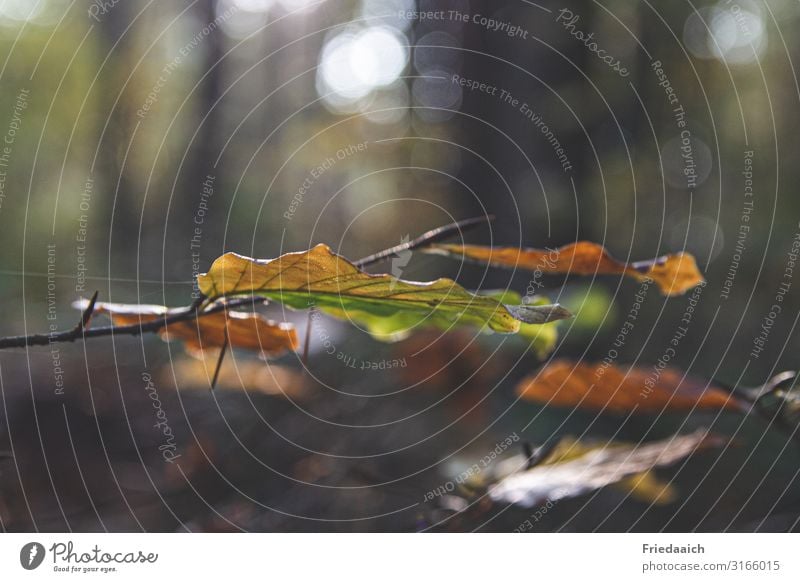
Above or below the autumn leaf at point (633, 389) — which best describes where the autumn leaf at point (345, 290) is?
above

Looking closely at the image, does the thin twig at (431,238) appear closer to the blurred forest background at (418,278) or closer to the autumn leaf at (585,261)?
the autumn leaf at (585,261)

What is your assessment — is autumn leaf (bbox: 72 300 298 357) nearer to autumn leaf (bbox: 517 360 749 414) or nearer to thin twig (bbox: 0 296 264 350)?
thin twig (bbox: 0 296 264 350)

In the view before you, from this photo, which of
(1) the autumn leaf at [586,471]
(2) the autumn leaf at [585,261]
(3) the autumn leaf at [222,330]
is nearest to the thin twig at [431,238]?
(2) the autumn leaf at [585,261]

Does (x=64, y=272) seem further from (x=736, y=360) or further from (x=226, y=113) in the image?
(x=736, y=360)

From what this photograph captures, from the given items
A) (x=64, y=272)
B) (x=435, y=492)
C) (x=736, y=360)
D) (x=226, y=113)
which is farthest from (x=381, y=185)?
(x=435, y=492)

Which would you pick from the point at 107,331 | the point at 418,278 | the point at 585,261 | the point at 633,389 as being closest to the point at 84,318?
the point at 107,331
